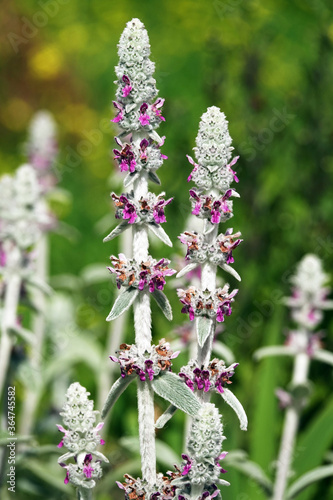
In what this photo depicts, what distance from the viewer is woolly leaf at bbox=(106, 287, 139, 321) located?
163 centimetres

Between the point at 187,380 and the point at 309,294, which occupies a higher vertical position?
the point at 309,294

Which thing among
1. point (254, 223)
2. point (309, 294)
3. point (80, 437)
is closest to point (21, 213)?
point (309, 294)

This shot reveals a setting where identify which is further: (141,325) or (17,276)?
(17,276)

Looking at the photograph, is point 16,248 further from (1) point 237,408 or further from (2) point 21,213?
(1) point 237,408

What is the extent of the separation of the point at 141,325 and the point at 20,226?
1.56m

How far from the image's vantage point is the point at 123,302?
→ 65.4 inches

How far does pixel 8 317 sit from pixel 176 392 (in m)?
1.57

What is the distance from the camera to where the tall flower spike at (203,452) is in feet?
5.10

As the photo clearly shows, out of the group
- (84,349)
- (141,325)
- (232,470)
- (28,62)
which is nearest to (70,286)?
(84,349)

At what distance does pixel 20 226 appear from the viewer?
3115 mm

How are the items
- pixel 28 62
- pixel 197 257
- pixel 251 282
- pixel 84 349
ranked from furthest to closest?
pixel 28 62 → pixel 251 282 → pixel 84 349 → pixel 197 257

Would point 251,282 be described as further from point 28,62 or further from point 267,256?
point 28,62

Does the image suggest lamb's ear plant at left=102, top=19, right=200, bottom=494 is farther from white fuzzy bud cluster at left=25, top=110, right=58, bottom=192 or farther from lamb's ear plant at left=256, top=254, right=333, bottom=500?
white fuzzy bud cluster at left=25, top=110, right=58, bottom=192

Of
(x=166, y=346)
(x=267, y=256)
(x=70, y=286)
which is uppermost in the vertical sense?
(x=267, y=256)
